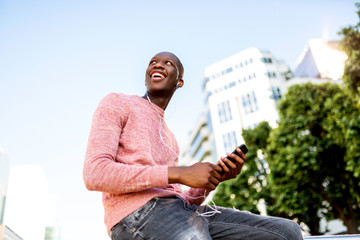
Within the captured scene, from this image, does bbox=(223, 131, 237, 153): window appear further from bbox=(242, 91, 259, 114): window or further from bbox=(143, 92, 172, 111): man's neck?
bbox=(143, 92, 172, 111): man's neck

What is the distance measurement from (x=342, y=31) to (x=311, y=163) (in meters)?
6.55

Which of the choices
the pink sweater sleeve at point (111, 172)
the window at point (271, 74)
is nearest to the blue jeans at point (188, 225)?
the pink sweater sleeve at point (111, 172)

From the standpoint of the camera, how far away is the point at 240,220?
1.82 metres

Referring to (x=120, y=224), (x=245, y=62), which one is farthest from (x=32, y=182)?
(x=245, y=62)

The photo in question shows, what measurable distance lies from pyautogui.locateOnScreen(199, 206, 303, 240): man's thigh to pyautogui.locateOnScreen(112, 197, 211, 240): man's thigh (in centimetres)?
27

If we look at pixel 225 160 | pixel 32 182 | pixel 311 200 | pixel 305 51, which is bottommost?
pixel 311 200

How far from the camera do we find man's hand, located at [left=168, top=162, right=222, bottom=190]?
4.73ft

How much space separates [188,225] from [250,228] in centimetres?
→ 50

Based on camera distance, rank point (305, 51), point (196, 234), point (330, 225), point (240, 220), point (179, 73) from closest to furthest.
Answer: point (196, 234)
point (240, 220)
point (179, 73)
point (330, 225)
point (305, 51)

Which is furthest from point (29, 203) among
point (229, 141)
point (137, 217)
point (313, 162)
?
point (229, 141)

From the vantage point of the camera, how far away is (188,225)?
1455 millimetres

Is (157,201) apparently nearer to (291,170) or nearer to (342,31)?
(342,31)

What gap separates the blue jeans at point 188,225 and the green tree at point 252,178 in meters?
19.0

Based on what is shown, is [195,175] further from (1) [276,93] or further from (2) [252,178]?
(1) [276,93]
